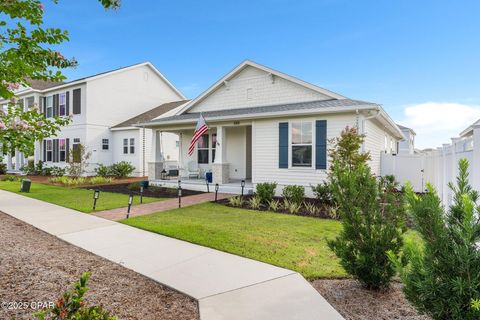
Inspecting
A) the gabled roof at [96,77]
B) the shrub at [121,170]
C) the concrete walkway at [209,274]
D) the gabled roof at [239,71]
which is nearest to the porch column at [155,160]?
the gabled roof at [239,71]

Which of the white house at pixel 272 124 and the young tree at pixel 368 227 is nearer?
the young tree at pixel 368 227

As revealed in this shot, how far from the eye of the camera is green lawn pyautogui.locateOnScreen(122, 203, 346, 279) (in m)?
5.06

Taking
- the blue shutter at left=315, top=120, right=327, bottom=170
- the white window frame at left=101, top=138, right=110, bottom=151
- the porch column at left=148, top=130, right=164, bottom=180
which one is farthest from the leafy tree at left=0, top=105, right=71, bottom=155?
the white window frame at left=101, top=138, right=110, bottom=151

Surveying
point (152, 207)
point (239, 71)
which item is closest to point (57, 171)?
point (152, 207)

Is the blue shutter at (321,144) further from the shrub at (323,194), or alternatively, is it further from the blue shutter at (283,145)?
the blue shutter at (283,145)

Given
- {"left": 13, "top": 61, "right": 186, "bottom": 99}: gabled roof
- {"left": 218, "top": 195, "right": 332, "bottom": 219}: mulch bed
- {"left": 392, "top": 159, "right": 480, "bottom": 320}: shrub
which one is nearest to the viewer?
{"left": 392, "top": 159, "right": 480, "bottom": 320}: shrub

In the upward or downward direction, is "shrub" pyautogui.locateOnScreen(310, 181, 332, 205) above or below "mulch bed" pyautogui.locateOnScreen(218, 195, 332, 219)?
above

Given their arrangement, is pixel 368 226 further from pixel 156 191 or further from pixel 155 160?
pixel 155 160

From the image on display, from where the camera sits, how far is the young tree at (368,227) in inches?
147

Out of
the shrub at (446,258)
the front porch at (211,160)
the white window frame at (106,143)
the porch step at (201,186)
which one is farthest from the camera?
the white window frame at (106,143)

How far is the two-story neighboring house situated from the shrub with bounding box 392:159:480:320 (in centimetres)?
1989

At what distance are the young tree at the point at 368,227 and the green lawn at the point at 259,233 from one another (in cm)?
76

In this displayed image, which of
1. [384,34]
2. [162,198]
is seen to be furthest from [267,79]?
[162,198]

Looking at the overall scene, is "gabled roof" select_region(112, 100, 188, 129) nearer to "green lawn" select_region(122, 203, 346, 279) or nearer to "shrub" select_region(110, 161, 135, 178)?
"shrub" select_region(110, 161, 135, 178)
